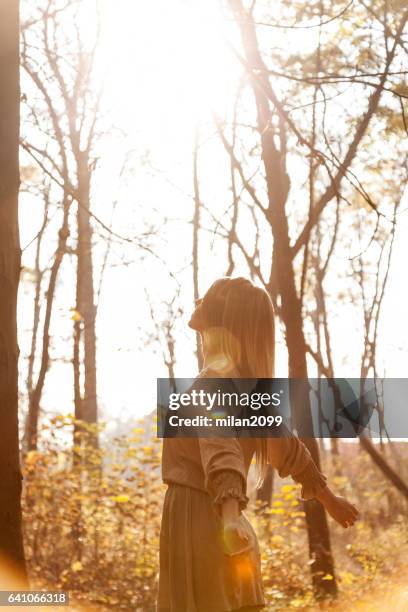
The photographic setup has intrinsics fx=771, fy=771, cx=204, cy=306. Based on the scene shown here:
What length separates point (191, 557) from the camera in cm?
261

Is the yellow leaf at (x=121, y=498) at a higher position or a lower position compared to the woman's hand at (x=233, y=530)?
higher

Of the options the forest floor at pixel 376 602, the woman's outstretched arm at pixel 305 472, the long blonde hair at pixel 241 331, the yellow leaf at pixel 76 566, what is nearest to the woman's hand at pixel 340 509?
the woman's outstretched arm at pixel 305 472

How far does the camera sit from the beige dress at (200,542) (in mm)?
2527

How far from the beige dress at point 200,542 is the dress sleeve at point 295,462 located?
0.63ft

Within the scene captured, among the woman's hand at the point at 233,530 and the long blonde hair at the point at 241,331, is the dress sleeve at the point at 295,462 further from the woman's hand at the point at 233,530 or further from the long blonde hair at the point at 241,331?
the woman's hand at the point at 233,530

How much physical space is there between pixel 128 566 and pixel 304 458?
7.48 meters

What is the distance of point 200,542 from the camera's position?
260cm

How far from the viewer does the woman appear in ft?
8.04

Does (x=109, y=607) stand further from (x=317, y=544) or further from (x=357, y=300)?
(x=357, y=300)

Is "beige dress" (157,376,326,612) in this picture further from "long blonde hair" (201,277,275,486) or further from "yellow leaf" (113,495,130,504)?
"yellow leaf" (113,495,130,504)

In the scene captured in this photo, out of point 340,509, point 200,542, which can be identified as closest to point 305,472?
point 340,509

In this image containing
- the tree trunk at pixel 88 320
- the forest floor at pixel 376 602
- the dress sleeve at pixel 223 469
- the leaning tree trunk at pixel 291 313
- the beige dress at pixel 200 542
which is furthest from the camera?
the tree trunk at pixel 88 320

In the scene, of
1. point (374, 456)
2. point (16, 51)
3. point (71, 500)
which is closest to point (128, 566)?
point (71, 500)

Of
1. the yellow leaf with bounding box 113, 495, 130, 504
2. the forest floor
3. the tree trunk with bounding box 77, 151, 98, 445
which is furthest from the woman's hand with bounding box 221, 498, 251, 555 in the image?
the tree trunk with bounding box 77, 151, 98, 445
